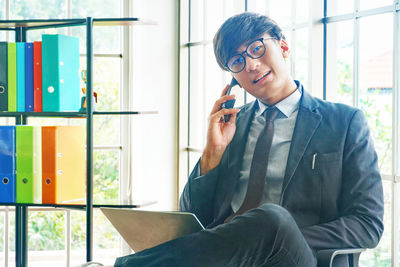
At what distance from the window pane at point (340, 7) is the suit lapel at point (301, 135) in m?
0.41

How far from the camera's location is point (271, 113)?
1.94m

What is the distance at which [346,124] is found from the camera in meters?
1.80

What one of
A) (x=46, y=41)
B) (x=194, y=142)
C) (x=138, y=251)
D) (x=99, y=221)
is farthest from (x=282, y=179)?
(x=99, y=221)

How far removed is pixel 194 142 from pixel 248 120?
117 cm

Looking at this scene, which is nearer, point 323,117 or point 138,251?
point 323,117

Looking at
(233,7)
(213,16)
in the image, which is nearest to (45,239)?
(213,16)

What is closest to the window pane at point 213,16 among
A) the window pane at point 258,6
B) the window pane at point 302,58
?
the window pane at point 258,6

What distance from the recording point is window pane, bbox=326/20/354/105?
204 centimetres

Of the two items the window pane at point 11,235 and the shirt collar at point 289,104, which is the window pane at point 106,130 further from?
the shirt collar at point 289,104

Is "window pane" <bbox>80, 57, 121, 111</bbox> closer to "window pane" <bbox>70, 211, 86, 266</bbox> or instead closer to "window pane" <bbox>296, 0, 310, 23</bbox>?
"window pane" <bbox>70, 211, 86, 266</bbox>

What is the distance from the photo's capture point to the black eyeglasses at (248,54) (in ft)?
6.30

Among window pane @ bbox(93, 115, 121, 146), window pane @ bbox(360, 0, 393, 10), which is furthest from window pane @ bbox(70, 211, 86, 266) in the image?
window pane @ bbox(360, 0, 393, 10)

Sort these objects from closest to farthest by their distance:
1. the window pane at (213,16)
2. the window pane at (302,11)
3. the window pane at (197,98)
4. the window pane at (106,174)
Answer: the window pane at (302,11)
the window pane at (213,16)
the window pane at (197,98)
the window pane at (106,174)

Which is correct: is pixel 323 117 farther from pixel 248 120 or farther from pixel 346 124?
pixel 248 120
